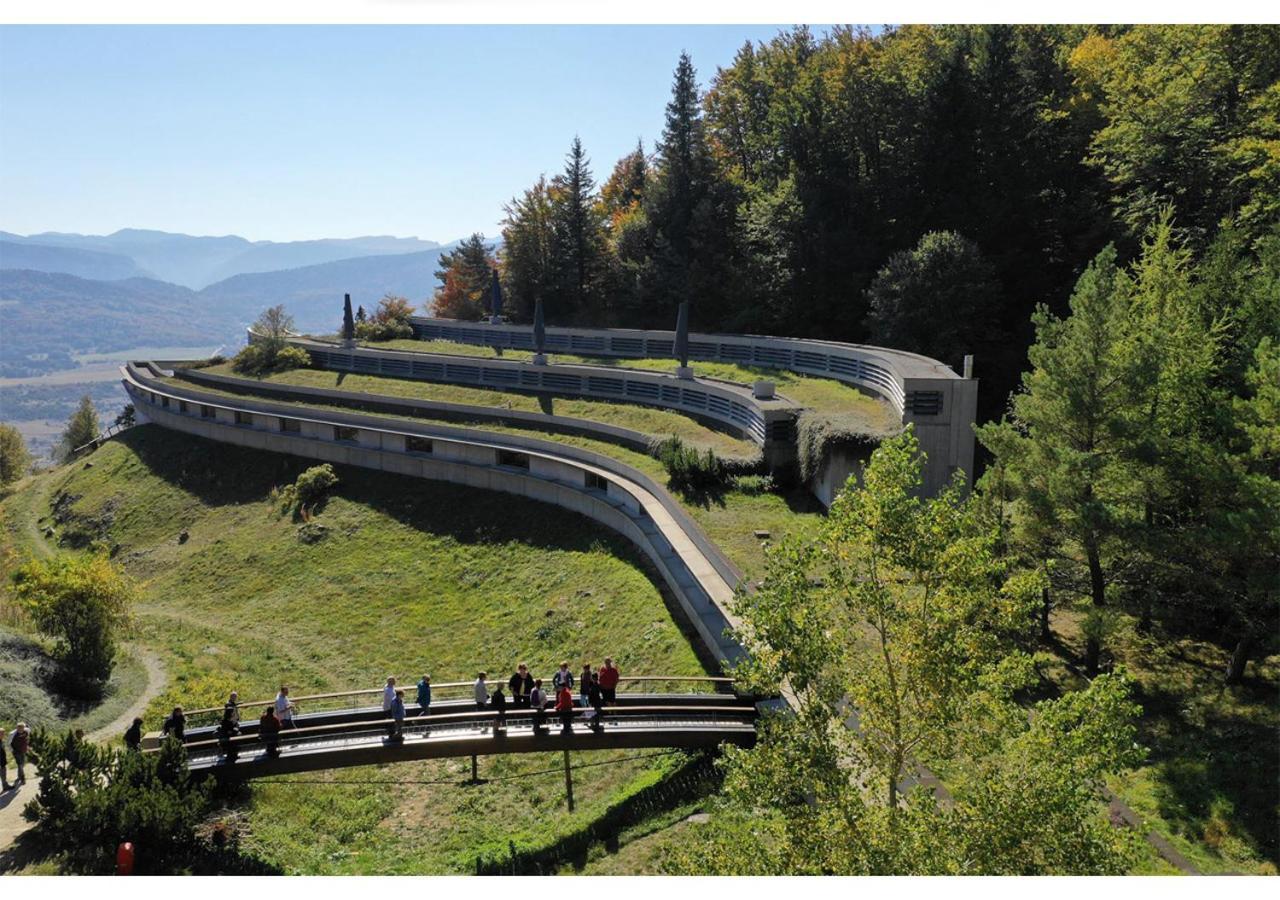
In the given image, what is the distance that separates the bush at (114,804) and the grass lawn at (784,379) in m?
18.2

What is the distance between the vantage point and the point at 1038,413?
1886 centimetres

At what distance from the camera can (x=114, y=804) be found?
504 inches

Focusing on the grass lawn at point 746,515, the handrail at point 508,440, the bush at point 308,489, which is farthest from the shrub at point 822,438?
the bush at point 308,489

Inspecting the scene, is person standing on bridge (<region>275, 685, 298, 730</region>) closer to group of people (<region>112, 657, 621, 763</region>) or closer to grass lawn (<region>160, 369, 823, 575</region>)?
group of people (<region>112, 657, 621, 763</region>)

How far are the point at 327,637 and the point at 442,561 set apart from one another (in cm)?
441

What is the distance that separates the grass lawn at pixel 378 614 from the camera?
1505 cm

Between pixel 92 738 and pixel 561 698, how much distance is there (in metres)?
10.6

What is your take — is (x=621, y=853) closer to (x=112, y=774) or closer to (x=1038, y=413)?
(x=112, y=774)

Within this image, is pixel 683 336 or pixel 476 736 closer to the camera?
pixel 476 736

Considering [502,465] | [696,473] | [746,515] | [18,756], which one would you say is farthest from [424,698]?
[502,465]

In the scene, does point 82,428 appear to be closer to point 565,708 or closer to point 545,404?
point 545,404

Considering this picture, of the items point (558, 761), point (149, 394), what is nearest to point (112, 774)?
point (558, 761)

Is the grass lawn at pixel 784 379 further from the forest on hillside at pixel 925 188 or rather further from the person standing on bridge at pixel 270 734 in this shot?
the person standing on bridge at pixel 270 734

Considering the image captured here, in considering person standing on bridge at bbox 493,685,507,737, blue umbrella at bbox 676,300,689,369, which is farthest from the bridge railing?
blue umbrella at bbox 676,300,689,369
